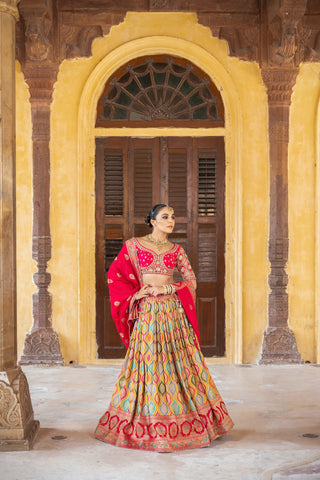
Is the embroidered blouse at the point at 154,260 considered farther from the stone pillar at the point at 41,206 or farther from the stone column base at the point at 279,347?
the stone column base at the point at 279,347

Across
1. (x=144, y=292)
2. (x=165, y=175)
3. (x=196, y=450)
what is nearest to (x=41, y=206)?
(x=165, y=175)

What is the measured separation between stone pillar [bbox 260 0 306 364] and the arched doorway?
0.53 metres

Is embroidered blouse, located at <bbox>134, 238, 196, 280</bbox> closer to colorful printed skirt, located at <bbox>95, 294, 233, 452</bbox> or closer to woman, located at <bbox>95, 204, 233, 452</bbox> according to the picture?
woman, located at <bbox>95, 204, 233, 452</bbox>

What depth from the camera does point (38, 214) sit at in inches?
269

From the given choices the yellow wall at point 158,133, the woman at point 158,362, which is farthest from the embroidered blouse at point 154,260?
the yellow wall at point 158,133

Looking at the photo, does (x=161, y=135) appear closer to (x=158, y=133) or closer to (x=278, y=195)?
(x=158, y=133)

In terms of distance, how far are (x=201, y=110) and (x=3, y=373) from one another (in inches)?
157

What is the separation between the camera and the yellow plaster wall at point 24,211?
270 inches

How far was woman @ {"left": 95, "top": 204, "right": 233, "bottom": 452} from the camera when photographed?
4109mm

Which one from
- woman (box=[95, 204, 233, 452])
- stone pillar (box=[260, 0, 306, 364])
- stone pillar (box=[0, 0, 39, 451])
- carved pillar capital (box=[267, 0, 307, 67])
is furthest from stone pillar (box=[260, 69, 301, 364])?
stone pillar (box=[0, 0, 39, 451])

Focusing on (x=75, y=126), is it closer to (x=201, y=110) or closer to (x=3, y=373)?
(x=201, y=110)

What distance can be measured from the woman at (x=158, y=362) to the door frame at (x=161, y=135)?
247cm

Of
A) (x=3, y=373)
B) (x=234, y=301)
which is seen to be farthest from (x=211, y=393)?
(x=234, y=301)

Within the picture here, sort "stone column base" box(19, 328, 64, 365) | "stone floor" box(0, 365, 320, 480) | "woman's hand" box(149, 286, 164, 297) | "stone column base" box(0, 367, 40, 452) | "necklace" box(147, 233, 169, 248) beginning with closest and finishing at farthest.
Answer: "stone floor" box(0, 365, 320, 480), "stone column base" box(0, 367, 40, 452), "woman's hand" box(149, 286, 164, 297), "necklace" box(147, 233, 169, 248), "stone column base" box(19, 328, 64, 365)
